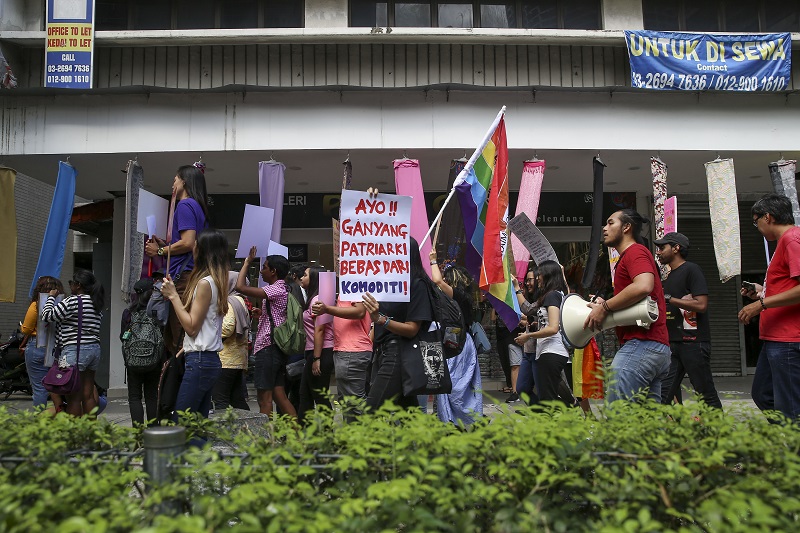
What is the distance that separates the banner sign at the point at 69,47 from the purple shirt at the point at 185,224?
5506 mm

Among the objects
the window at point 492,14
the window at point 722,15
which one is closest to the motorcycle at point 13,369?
the window at point 492,14

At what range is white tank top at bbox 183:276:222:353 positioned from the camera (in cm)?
425

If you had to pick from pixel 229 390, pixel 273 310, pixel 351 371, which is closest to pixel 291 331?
pixel 273 310

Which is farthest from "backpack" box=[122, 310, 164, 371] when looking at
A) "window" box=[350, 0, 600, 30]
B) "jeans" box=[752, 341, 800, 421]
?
"window" box=[350, 0, 600, 30]

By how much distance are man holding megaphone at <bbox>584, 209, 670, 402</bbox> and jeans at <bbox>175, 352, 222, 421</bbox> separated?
2664mm

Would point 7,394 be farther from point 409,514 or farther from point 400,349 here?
point 409,514

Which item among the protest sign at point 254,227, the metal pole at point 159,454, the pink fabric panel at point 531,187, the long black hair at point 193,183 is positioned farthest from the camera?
the pink fabric panel at point 531,187

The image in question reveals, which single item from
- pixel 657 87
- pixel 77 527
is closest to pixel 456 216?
pixel 657 87

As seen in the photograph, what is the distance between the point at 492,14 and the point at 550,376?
22.6ft

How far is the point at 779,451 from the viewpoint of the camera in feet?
7.63

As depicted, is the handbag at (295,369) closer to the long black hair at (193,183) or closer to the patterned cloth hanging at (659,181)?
the long black hair at (193,183)

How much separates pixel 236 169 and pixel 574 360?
662 centimetres

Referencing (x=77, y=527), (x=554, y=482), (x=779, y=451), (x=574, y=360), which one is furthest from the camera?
(x=574, y=360)

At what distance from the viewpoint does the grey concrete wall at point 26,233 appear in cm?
1505
